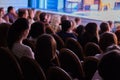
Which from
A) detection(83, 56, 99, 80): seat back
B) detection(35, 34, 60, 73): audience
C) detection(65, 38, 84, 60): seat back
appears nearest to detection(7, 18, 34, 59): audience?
detection(35, 34, 60, 73): audience

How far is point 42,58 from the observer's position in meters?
3.01

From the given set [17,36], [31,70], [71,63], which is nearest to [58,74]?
[31,70]

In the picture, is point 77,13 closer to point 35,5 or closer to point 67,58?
point 35,5

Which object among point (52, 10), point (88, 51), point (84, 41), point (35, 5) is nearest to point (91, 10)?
point (52, 10)

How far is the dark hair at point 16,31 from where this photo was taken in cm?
339

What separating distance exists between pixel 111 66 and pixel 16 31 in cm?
181

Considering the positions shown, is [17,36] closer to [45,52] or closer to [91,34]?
[45,52]

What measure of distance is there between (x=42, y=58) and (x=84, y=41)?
7.62 feet

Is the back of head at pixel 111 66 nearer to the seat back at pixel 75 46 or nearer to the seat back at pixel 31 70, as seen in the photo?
the seat back at pixel 31 70

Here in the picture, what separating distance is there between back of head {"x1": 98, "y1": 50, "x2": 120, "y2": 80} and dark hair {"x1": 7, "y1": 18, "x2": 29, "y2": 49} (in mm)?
1711

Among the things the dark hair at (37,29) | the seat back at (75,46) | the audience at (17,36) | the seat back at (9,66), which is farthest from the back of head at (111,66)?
the dark hair at (37,29)

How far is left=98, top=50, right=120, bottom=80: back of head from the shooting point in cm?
181

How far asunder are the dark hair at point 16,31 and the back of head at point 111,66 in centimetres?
171

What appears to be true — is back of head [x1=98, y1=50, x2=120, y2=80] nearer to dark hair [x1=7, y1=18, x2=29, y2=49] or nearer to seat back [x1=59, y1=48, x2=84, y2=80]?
seat back [x1=59, y1=48, x2=84, y2=80]
